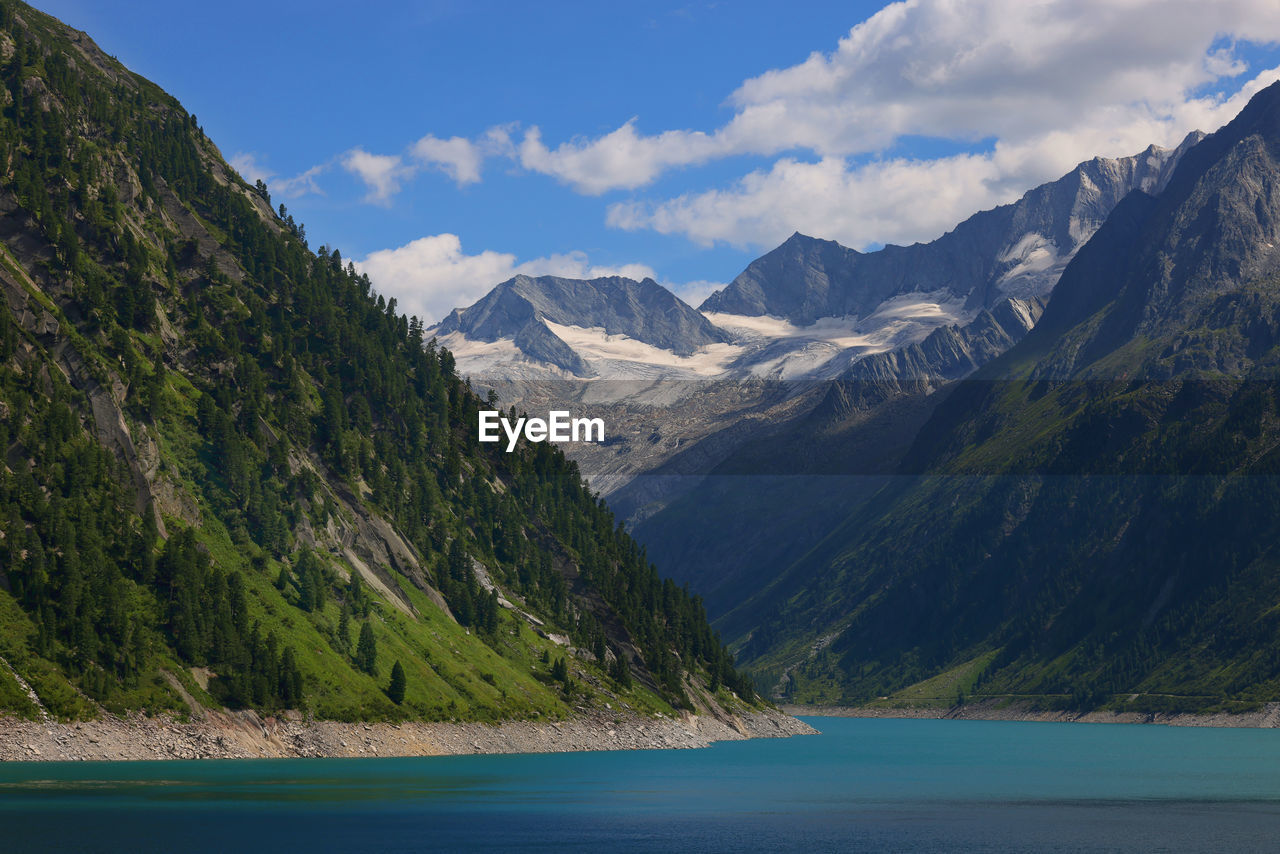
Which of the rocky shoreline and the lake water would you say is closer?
the lake water

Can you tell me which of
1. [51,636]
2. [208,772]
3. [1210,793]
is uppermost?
[51,636]

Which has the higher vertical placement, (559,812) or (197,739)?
(197,739)

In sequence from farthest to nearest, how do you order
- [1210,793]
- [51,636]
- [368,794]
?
1. [1210,793]
2. [51,636]
3. [368,794]

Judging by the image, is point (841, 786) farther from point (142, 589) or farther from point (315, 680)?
point (142, 589)

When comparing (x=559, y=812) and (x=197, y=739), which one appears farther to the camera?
(x=197, y=739)

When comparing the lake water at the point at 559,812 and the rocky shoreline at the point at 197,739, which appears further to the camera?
the rocky shoreline at the point at 197,739

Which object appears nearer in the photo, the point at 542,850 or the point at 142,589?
the point at 542,850

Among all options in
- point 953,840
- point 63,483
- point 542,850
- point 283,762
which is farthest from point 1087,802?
point 63,483

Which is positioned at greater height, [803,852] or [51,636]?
[51,636]
